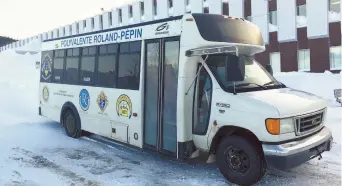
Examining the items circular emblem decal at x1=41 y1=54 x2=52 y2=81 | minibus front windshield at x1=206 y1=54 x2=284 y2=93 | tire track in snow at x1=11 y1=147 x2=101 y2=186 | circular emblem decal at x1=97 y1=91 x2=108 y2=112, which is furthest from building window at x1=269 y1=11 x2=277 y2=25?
tire track in snow at x1=11 y1=147 x2=101 y2=186

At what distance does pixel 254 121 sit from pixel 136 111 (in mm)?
2839

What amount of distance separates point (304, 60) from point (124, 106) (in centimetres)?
2085

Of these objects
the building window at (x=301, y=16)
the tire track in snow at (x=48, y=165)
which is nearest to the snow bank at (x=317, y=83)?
the building window at (x=301, y=16)

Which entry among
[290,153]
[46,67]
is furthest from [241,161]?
[46,67]

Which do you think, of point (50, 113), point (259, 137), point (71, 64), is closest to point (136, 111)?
point (259, 137)

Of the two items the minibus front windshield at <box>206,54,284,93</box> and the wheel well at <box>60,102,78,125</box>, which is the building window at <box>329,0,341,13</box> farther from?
the wheel well at <box>60,102,78,125</box>

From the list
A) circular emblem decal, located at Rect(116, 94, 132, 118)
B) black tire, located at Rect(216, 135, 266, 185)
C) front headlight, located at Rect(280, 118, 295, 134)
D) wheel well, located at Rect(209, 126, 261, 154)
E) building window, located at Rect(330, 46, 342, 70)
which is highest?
building window, located at Rect(330, 46, 342, 70)

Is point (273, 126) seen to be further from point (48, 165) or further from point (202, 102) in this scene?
point (48, 165)

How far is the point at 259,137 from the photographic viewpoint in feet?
17.3

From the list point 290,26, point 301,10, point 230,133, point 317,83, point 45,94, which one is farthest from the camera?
point 290,26

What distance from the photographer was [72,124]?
31.4ft

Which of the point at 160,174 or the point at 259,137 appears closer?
the point at 259,137

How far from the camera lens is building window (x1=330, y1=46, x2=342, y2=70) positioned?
2314 cm

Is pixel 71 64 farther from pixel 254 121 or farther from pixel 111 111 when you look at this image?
pixel 254 121
